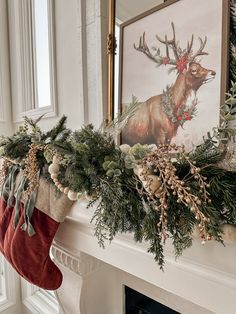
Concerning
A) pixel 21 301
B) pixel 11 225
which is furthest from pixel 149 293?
pixel 21 301

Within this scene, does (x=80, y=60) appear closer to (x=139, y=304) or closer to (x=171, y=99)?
(x=171, y=99)

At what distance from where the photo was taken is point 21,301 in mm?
1839

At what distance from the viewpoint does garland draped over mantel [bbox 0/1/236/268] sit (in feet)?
1.61

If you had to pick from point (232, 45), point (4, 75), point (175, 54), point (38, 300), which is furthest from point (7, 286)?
point (232, 45)

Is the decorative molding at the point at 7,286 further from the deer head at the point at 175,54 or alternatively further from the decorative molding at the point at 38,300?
the deer head at the point at 175,54

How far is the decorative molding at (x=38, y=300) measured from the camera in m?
1.67

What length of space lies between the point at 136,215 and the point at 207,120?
39 cm

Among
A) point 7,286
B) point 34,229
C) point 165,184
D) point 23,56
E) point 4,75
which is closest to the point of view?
point 165,184

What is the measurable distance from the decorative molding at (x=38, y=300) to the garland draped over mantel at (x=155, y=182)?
1340 millimetres

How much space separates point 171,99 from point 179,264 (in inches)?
20.4

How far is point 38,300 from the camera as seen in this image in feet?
5.69

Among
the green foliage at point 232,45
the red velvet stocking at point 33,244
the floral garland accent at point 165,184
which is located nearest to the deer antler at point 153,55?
the green foliage at point 232,45

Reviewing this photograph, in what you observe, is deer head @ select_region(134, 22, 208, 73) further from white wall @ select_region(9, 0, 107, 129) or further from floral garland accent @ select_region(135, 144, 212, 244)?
floral garland accent @ select_region(135, 144, 212, 244)

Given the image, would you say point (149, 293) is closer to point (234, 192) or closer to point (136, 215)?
point (136, 215)
